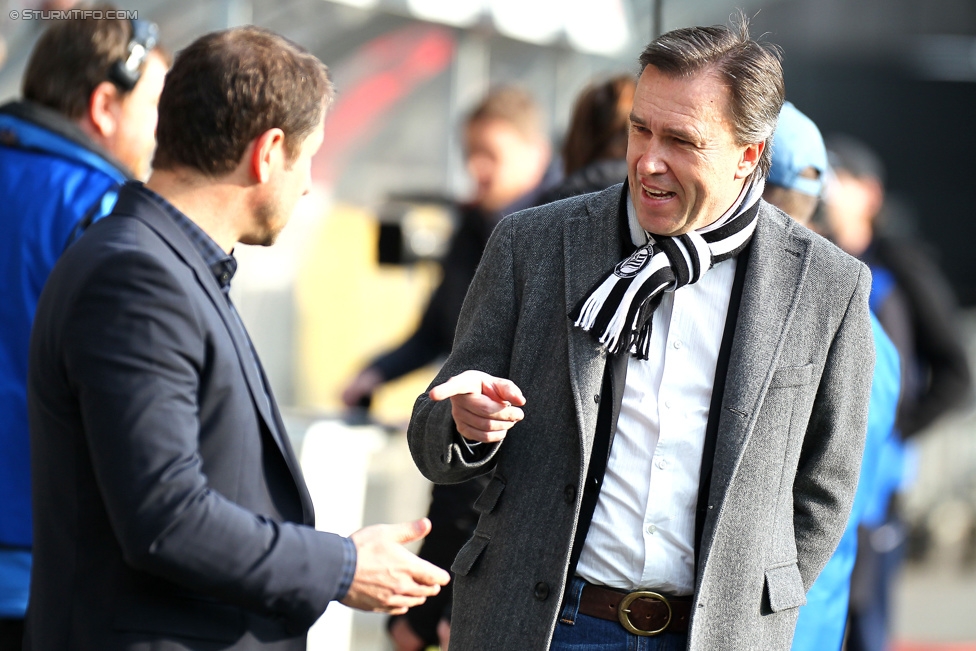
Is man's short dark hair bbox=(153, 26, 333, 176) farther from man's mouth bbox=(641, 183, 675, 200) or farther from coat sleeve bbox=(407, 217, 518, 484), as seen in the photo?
man's mouth bbox=(641, 183, 675, 200)

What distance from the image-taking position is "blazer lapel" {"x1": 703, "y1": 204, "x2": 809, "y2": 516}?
7.39 feet

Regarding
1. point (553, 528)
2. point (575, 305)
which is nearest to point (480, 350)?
point (575, 305)

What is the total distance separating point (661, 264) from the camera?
7.48ft

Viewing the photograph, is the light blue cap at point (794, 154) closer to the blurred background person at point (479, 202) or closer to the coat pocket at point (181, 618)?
the blurred background person at point (479, 202)

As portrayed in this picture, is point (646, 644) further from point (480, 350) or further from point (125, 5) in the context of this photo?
point (125, 5)

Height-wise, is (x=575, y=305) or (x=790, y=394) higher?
(x=575, y=305)

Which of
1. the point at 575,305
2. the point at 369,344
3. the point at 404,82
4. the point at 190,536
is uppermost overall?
the point at 575,305

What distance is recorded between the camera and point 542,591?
89.3 inches

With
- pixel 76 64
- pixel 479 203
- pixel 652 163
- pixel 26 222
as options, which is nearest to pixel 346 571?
pixel 652 163

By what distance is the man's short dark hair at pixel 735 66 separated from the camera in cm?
228

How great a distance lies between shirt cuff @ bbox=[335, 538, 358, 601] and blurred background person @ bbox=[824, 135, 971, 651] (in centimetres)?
334

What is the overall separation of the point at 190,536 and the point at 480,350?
2.36ft

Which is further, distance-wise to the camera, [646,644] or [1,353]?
[1,353]

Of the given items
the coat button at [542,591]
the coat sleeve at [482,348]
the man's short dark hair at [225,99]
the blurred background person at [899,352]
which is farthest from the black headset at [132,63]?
the blurred background person at [899,352]
